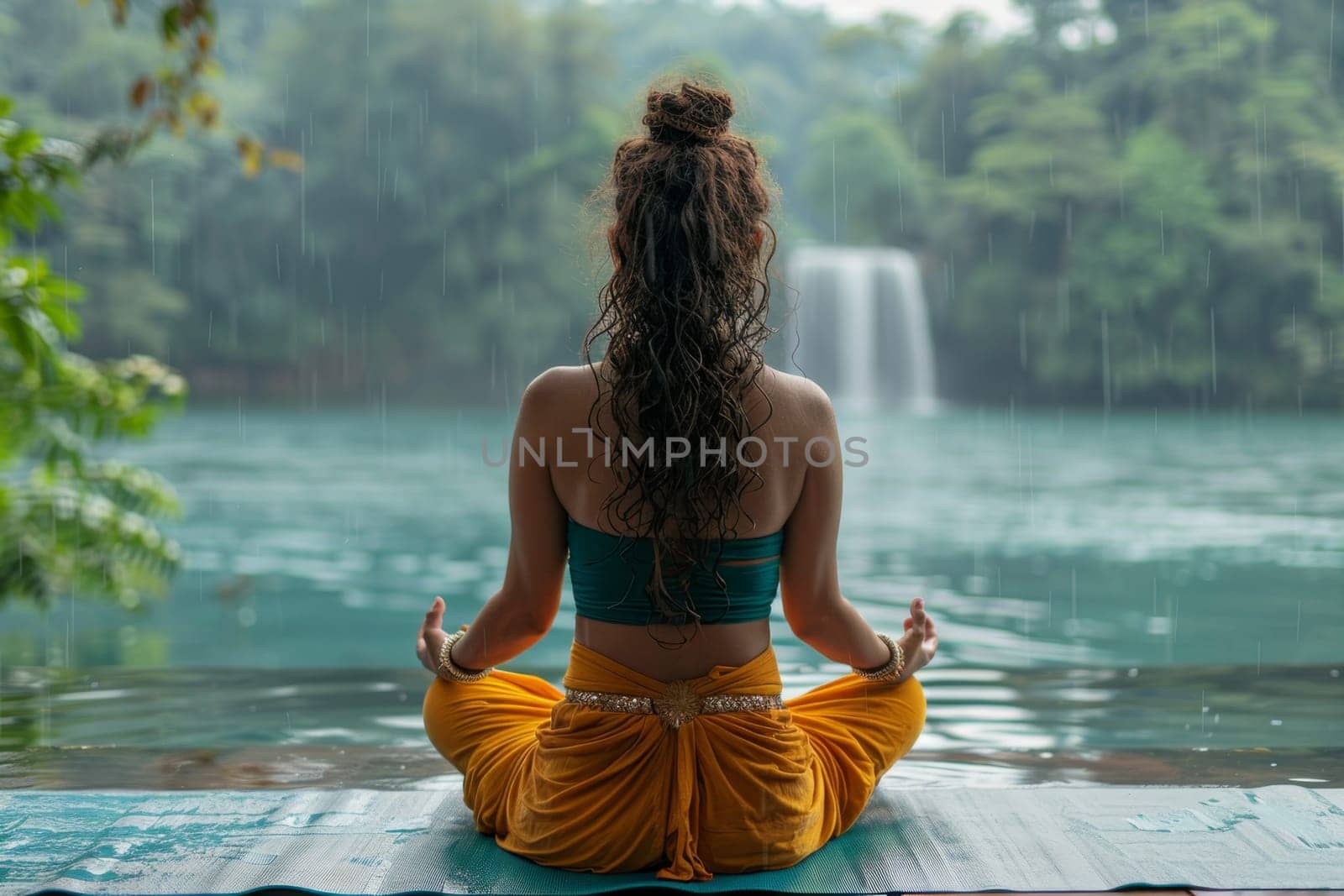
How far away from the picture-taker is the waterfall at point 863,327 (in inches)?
962

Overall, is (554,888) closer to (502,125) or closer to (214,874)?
(214,874)

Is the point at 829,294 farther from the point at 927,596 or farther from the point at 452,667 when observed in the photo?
the point at 452,667

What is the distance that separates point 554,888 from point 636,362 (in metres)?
0.74

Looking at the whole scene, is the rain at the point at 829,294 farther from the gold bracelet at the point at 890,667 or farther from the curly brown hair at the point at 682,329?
the curly brown hair at the point at 682,329

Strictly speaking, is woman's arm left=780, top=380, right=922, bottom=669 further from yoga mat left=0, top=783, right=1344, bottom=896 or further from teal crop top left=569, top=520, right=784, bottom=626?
yoga mat left=0, top=783, right=1344, bottom=896

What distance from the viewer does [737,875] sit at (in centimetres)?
178

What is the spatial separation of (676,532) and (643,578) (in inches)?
3.3

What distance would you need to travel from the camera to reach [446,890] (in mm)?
1718

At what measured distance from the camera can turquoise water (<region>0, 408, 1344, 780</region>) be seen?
9.86 feet

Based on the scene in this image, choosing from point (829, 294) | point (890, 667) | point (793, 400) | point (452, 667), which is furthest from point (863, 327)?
point (793, 400)

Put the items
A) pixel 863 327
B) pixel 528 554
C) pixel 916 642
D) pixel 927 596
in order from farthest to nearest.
A: 1. pixel 863 327
2. pixel 927 596
3. pixel 916 642
4. pixel 528 554

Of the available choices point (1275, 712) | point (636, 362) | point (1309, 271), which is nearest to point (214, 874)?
point (636, 362)

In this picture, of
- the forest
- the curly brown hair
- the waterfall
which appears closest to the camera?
the curly brown hair

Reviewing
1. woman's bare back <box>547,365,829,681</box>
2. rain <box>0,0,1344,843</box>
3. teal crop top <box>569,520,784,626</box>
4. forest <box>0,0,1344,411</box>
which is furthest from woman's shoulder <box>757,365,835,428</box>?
forest <box>0,0,1344,411</box>
